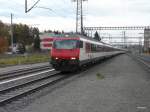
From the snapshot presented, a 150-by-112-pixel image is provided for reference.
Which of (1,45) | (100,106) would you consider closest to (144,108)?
(100,106)

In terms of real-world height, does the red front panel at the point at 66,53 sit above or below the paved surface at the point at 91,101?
above

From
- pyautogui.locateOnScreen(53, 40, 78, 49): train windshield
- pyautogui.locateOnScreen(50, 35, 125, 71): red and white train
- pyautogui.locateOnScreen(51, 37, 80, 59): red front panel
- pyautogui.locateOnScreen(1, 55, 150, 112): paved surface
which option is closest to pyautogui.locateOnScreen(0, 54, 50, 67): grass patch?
pyautogui.locateOnScreen(53, 40, 78, 49): train windshield

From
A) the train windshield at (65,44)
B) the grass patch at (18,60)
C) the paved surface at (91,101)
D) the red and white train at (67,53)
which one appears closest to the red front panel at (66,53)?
the red and white train at (67,53)

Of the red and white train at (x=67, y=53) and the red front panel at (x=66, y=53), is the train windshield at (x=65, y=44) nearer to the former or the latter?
the red and white train at (x=67, y=53)

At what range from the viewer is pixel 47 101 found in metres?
13.1

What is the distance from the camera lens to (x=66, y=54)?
26.7 metres

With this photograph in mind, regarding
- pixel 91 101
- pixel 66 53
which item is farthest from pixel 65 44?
pixel 91 101

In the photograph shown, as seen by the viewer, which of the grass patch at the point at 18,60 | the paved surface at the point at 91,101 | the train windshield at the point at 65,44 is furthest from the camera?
the grass patch at the point at 18,60

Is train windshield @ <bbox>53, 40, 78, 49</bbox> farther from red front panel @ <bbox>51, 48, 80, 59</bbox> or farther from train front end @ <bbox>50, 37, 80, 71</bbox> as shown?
red front panel @ <bbox>51, 48, 80, 59</bbox>

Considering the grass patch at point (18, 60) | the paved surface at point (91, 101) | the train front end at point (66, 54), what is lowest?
the grass patch at point (18, 60)

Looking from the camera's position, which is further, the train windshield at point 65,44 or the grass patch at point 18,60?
the grass patch at point 18,60

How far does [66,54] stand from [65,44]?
3.34 ft

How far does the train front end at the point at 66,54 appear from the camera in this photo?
26500 millimetres

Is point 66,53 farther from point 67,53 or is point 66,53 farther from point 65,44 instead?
point 65,44
